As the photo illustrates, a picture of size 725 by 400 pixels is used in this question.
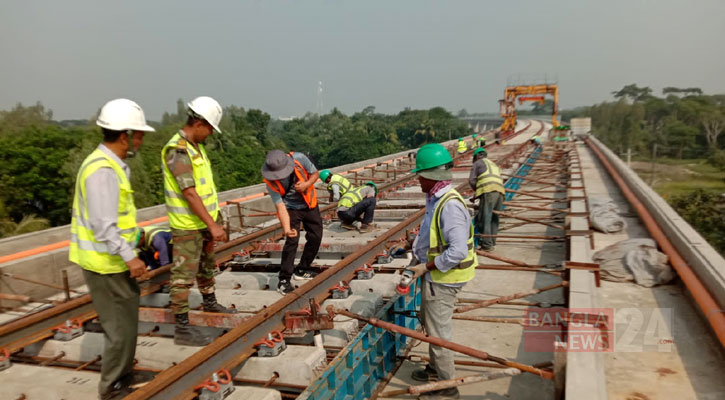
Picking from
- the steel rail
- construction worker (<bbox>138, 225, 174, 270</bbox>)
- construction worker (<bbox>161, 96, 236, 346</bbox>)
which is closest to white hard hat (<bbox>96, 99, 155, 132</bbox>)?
construction worker (<bbox>161, 96, 236, 346</bbox>)

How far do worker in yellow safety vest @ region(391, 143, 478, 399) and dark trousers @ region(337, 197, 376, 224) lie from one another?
3.81 meters

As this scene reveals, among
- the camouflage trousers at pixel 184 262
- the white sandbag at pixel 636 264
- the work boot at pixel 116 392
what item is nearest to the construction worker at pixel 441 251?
the camouflage trousers at pixel 184 262

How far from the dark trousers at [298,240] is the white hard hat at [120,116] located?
2.11 metres

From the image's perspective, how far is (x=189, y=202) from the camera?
3598 millimetres

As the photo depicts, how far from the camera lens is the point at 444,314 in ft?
12.1

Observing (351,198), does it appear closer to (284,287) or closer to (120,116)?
(284,287)

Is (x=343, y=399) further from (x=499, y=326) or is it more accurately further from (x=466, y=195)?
(x=466, y=195)

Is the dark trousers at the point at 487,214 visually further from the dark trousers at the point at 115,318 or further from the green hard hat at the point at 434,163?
the dark trousers at the point at 115,318

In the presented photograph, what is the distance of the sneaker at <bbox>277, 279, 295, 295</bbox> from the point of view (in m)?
4.73

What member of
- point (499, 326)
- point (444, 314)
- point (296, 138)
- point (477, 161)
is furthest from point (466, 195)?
point (296, 138)

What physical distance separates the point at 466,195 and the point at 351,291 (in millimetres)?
6677

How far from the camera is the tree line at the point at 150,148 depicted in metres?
29.8

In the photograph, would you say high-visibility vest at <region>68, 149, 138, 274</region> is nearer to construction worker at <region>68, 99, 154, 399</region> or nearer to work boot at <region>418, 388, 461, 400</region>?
construction worker at <region>68, 99, 154, 399</region>

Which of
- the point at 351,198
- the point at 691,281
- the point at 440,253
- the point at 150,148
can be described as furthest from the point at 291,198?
the point at 150,148
